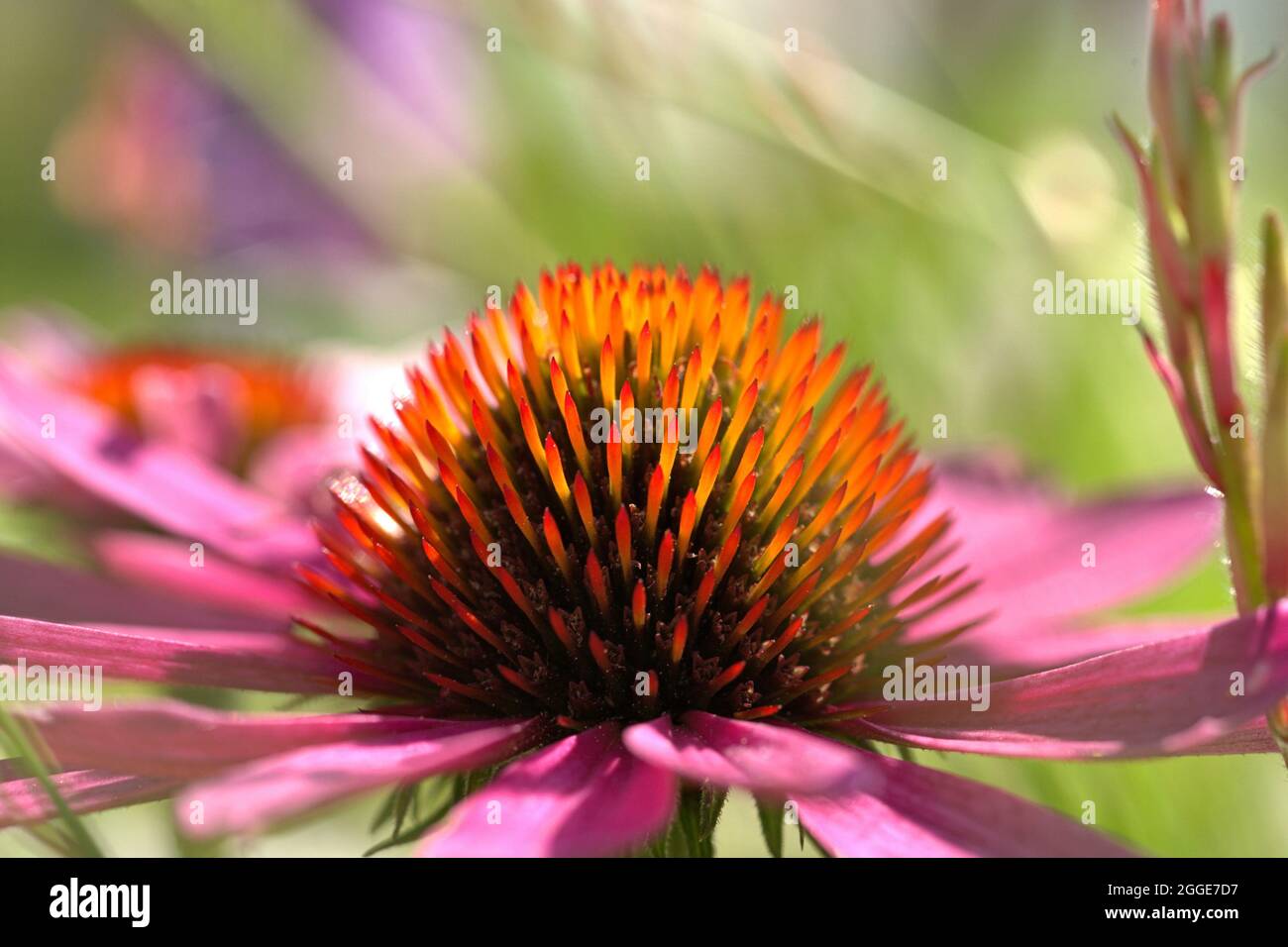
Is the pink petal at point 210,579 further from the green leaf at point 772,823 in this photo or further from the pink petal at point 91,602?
the green leaf at point 772,823

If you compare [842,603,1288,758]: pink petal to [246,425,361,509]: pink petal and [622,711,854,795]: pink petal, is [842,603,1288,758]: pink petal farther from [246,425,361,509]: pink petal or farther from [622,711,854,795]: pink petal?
[246,425,361,509]: pink petal

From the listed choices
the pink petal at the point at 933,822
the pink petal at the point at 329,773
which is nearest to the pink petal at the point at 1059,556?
the pink petal at the point at 933,822

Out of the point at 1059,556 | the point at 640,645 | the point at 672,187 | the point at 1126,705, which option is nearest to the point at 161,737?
the point at 640,645

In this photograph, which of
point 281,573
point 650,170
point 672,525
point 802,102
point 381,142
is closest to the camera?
point 672,525

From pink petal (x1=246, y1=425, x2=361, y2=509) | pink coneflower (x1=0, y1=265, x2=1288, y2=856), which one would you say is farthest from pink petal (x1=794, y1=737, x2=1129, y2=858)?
pink petal (x1=246, y1=425, x2=361, y2=509)
